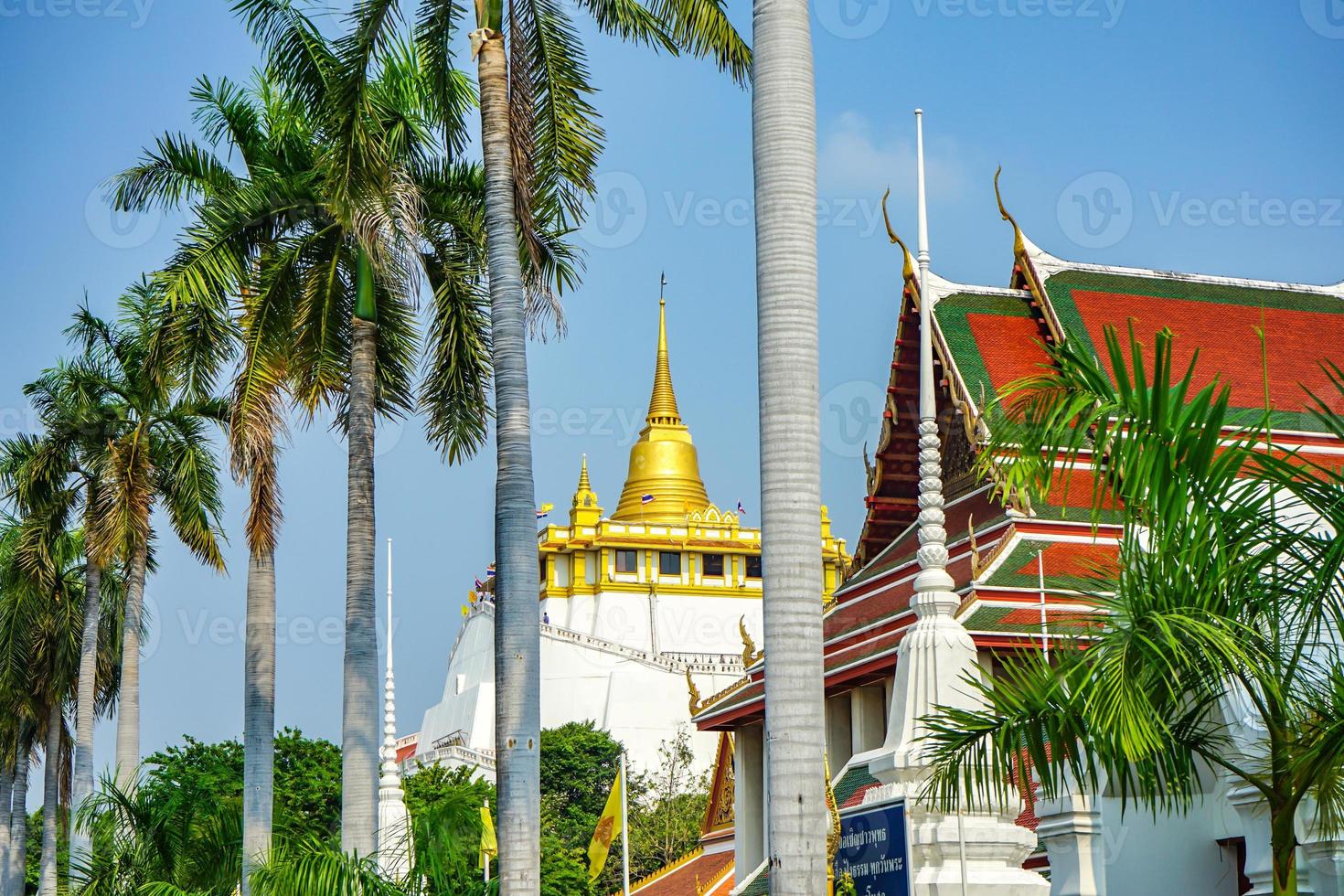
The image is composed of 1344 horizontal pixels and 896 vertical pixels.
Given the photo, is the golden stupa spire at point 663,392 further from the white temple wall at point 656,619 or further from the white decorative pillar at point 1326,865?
the white decorative pillar at point 1326,865

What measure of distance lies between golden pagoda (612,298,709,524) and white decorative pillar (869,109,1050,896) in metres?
63.1

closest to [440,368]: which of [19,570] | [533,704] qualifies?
[533,704]

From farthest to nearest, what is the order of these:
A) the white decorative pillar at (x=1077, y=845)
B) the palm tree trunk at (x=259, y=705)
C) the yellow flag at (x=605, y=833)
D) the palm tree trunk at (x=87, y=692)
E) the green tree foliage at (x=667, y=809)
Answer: the green tree foliage at (x=667, y=809), the palm tree trunk at (x=87, y=692), the yellow flag at (x=605, y=833), the palm tree trunk at (x=259, y=705), the white decorative pillar at (x=1077, y=845)

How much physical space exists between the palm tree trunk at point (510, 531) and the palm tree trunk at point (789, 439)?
14.0 ft

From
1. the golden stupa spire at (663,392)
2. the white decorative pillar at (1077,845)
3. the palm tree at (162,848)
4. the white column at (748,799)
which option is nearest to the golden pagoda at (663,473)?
the golden stupa spire at (663,392)

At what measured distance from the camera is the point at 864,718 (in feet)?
88.9

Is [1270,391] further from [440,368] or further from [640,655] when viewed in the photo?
[640,655]

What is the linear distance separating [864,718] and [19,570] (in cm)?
1644

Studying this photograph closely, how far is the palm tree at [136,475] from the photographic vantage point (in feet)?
90.6

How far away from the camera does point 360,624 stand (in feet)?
61.8

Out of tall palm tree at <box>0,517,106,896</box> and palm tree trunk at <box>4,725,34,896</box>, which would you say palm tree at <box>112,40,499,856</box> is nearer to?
tall palm tree at <box>0,517,106,896</box>

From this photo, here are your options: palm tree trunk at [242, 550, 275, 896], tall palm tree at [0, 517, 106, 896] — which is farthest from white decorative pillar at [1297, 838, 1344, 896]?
tall palm tree at [0, 517, 106, 896]

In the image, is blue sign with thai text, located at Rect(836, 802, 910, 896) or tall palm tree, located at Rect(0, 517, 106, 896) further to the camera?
tall palm tree, located at Rect(0, 517, 106, 896)

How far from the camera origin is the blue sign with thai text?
12.8 meters
